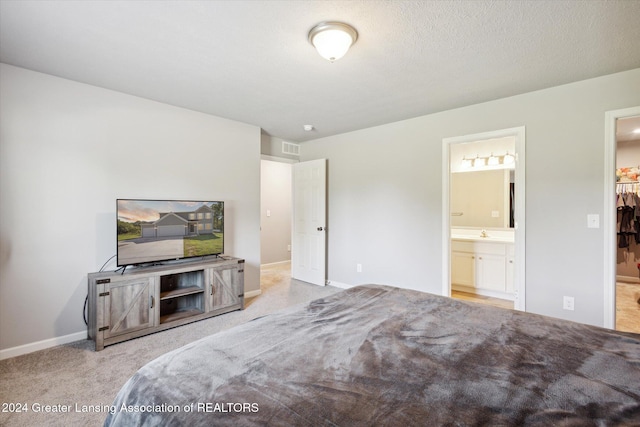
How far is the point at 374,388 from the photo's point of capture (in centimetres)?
95

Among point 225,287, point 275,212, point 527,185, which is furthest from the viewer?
point 275,212

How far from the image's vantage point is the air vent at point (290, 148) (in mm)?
4914

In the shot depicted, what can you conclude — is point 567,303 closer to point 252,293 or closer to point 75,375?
point 252,293

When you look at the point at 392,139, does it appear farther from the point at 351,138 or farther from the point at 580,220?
the point at 580,220

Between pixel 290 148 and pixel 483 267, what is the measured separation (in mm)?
3500

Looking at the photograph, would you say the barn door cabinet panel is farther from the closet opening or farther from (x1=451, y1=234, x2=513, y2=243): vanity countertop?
the closet opening

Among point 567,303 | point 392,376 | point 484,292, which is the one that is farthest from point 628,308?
point 392,376

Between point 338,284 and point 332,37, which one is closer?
point 332,37

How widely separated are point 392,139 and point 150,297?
3.40 m

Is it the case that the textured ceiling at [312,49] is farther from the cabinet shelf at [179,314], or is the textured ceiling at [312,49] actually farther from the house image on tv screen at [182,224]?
the cabinet shelf at [179,314]

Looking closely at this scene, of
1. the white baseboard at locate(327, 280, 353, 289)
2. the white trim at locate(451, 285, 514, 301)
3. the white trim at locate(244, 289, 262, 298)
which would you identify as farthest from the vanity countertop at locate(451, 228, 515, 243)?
the white trim at locate(244, 289, 262, 298)

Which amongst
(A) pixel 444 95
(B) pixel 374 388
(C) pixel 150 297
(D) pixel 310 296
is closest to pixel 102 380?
(C) pixel 150 297

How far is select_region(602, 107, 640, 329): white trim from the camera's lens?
2.54 metres

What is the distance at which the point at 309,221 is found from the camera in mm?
4883
